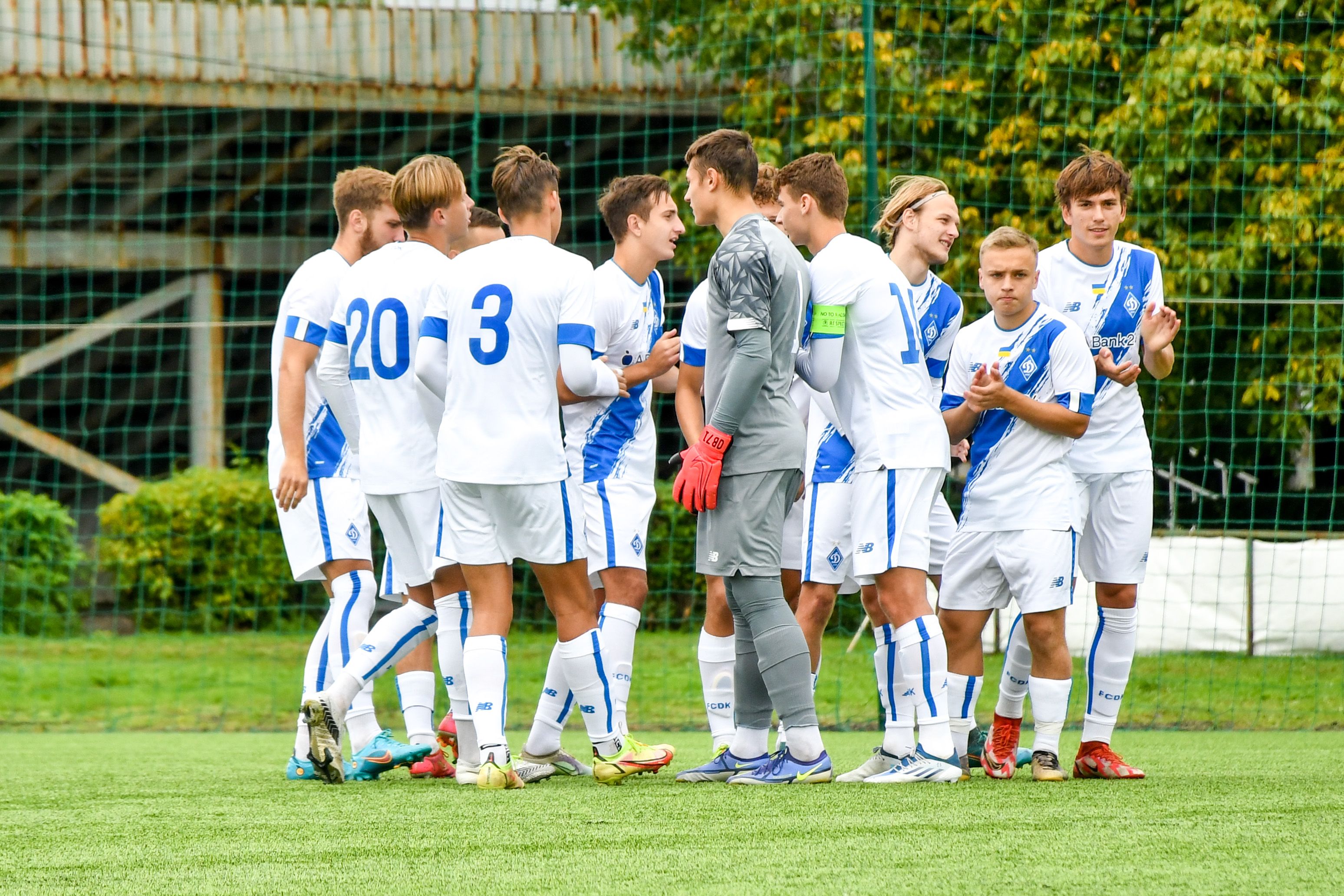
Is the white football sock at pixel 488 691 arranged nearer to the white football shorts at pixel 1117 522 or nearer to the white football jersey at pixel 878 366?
the white football jersey at pixel 878 366

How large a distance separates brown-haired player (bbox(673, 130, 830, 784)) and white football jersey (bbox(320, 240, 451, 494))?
1.00 m

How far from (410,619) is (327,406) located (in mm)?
927

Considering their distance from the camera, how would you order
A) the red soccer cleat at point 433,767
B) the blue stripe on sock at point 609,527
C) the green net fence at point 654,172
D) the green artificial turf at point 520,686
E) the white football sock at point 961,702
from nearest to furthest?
the white football sock at point 961,702 → the blue stripe on sock at point 609,527 → the red soccer cleat at point 433,767 → the green artificial turf at point 520,686 → the green net fence at point 654,172

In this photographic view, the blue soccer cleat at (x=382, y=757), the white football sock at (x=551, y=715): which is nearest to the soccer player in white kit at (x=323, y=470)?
the blue soccer cleat at (x=382, y=757)

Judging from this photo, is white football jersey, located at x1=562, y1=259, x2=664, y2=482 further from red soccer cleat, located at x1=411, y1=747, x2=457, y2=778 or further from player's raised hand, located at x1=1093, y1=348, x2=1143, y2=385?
player's raised hand, located at x1=1093, y1=348, x2=1143, y2=385

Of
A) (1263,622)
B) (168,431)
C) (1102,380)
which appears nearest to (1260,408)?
(1263,622)

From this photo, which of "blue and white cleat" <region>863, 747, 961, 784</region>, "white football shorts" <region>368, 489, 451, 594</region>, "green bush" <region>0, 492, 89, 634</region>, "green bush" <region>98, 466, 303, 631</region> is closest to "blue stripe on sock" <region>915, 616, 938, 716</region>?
"blue and white cleat" <region>863, 747, 961, 784</region>

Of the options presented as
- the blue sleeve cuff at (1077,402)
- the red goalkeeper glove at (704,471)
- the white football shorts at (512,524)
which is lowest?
the white football shorts at (512,524)

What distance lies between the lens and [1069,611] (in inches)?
407

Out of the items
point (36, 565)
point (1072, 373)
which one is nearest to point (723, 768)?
point (1072, 373)

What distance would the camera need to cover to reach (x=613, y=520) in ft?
16.6

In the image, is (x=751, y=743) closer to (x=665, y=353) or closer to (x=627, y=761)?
(x=627, y=761)

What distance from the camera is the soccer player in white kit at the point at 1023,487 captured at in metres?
4.62

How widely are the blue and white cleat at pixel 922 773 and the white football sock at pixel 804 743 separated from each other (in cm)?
19
